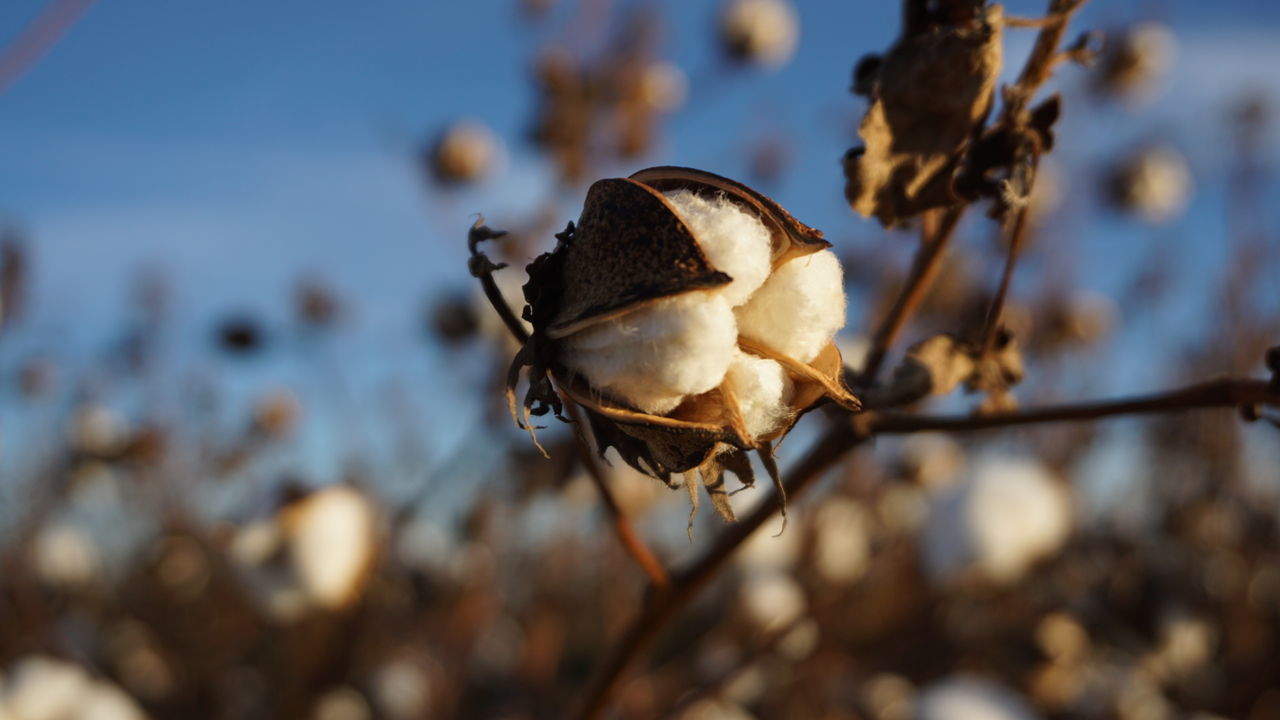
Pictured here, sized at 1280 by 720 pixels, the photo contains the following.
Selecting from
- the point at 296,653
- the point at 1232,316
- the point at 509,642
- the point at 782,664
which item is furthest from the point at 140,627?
the point at 1232,316

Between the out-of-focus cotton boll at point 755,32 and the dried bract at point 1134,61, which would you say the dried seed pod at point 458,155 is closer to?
the out-of-focus cotton boll at point 755,32

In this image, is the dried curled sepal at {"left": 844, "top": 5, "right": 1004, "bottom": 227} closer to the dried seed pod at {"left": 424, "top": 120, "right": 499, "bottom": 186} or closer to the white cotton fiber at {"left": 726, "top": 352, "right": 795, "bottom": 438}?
the white cotton fiber at {"left": 726, "top": 352, "right": 795, "bottom": 438}

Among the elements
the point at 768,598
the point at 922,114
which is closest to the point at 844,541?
the point at 768,598

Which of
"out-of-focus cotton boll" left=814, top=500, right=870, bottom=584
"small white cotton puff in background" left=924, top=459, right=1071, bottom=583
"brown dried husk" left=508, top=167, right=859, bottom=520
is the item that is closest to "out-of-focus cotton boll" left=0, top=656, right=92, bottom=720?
"out-of-focus cotton boll" left=814, top=500, right=870, bottom=584

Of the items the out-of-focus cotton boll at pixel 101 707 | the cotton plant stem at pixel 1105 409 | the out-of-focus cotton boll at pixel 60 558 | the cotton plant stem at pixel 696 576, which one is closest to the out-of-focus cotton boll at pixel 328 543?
the out-of-focus cotton boll at pixel 101 707

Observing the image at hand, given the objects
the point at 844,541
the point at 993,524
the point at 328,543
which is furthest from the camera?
the point at 844,541

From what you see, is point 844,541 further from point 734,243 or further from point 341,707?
point 734,243
